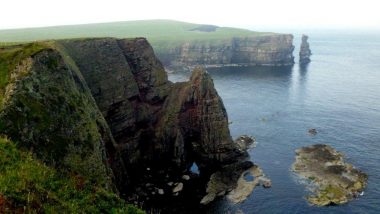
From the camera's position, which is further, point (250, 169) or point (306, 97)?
point (306, 97)

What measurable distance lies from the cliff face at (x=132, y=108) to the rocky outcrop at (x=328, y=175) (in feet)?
53.4

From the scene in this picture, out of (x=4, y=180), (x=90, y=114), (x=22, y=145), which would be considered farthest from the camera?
(x=90, y=114)

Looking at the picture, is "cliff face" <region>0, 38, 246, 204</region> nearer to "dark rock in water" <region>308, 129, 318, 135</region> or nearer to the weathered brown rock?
the weathered brown rock

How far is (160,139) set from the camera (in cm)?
8631

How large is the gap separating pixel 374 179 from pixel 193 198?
38.1 meters

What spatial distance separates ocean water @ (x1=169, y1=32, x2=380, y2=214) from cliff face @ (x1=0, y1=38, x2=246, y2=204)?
14370 mm

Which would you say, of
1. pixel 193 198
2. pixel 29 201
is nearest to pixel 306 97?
pixel 193 198

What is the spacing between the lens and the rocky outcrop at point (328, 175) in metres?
72.8

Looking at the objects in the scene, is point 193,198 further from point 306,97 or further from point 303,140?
point 306,97

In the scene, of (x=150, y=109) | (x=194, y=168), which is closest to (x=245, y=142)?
(x=194, y=168)

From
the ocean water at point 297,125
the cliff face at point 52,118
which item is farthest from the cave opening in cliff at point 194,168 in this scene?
the cliff face at point 52,118

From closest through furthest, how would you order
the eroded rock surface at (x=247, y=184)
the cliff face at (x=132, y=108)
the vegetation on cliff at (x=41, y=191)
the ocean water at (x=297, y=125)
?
the vegetation on cliff at (x=41, y=191) → the cliff face at (x=132, y=108) → the ocean water at (x=297, y=125) → the eroded rock surface at (x=247, y=184)

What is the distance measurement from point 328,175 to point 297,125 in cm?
3620

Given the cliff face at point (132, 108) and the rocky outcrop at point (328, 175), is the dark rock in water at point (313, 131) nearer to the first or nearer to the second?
the rocky outcrop at point (328, 175)
